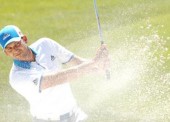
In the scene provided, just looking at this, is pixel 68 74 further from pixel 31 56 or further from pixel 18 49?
pixel 18 49

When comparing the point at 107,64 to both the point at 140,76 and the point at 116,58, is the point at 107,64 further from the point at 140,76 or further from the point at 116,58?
the point at 116,58

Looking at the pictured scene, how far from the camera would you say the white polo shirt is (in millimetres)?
5975

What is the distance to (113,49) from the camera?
→ 12469mm

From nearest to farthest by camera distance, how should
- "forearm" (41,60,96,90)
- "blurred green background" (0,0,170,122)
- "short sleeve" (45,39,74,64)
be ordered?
"forearm" (41,60,96,90) < "short sleeve" (45,39,74,64) < "blurred green background" (0,0,170,122)

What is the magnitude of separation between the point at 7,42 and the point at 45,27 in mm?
10192

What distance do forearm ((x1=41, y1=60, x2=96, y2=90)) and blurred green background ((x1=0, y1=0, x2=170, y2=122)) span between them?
3286 millimetres

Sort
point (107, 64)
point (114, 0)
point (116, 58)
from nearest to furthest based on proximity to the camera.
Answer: point (107, 64)
point (116, 58)
point (114, 0)

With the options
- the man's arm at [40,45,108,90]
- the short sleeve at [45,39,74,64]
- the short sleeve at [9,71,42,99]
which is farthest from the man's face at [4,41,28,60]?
the short sleeve at [45,39,74,64]

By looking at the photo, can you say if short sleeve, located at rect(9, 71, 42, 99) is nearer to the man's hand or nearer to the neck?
the neck

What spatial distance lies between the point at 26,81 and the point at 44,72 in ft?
0.77

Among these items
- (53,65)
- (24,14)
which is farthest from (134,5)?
(53,65)

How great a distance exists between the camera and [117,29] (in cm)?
1428

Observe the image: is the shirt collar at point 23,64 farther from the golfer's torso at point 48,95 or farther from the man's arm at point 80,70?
the man's arm at point 80,70

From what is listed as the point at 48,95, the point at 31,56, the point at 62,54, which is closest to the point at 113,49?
the point at 62,54
